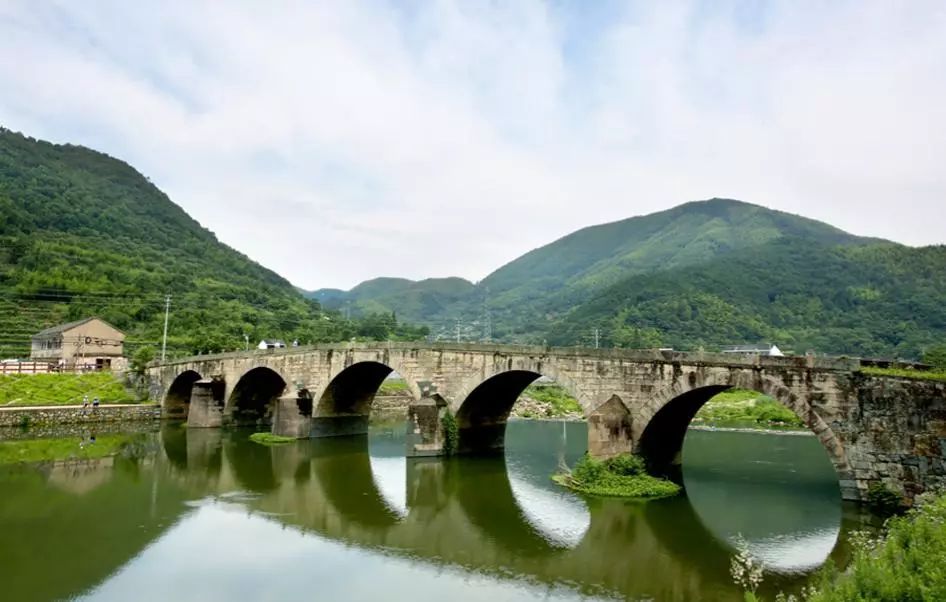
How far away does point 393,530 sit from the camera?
18.7 metres

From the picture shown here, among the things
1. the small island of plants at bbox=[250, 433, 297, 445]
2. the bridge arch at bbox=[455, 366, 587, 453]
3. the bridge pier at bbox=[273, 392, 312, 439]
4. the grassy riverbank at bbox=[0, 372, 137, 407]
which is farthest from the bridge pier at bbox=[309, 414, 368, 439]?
the grassy riverbank at bbox=[0, 372, 137, 407]

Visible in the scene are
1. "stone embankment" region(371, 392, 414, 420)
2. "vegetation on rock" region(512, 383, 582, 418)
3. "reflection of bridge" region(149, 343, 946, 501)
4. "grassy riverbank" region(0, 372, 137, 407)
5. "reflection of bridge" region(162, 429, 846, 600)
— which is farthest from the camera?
"stone embankment" region(371, 392, 414, 420)

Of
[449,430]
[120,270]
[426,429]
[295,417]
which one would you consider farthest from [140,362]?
[120,270]

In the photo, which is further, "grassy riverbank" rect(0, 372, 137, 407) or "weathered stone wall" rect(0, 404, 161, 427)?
"grassy riverbank" rect(0, 372, 137, 407)

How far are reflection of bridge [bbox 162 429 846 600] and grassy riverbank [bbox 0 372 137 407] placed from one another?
1716cm

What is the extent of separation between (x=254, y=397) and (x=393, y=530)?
30257 millimetres

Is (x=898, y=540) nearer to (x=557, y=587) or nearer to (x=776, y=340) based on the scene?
(x=557, y=587)

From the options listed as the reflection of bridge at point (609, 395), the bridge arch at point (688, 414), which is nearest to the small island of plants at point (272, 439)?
the reflection of bridge at point (609, 395)

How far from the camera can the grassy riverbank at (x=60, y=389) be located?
40.8 m

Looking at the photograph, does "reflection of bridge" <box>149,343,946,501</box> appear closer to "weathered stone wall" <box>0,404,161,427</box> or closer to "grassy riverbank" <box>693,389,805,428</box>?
"weathered stone wall" <box>0,404,161,427</box>

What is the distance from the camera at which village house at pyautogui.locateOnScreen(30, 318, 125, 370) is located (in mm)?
53625

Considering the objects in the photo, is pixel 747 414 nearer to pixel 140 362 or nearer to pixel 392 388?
pixel 392 388

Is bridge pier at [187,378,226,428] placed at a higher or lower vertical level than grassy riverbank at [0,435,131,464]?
higher

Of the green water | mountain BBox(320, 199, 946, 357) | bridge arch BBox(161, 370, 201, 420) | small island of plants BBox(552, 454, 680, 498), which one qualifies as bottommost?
the green water
